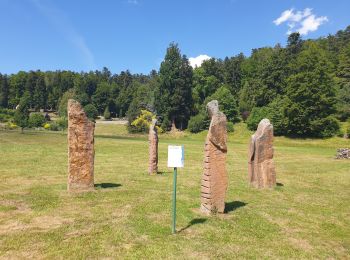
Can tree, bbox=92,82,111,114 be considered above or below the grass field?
above

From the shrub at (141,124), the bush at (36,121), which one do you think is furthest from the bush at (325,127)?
the bush at (36,121)

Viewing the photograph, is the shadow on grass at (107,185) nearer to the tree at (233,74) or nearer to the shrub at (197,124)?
the shrub at (197,124)

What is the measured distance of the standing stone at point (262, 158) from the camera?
16375 millimetres

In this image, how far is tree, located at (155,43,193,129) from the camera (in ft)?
245

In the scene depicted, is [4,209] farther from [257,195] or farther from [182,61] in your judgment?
[182,61]

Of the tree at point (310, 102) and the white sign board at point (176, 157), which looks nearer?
the white sign board at point (176, 157)

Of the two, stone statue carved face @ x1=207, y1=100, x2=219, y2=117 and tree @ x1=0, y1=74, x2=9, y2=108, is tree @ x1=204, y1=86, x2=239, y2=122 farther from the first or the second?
tree @ x1=0, y1=74, x2=9, y2=108

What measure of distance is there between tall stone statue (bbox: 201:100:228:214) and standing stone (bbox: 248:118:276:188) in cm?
566


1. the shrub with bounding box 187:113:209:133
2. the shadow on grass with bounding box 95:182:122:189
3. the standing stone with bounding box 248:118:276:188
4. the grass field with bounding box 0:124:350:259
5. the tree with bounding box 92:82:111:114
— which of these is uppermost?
the tree with bounding box 92:82:111:114

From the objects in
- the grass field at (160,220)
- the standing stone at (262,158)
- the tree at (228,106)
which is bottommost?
the grass field at (160,220)

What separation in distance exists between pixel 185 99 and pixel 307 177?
56.5 m

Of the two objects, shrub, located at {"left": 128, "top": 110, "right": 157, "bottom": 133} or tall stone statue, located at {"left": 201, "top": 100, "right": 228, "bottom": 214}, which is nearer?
tall stone statue, located at {"left": 201, "top": 100, "right": 228, "bottom": 214}

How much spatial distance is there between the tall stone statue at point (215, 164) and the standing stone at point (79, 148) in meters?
5.15

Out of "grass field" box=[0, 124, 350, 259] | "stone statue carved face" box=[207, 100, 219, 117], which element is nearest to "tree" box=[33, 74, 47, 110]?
"grass field" box=[0, 124, 350, 259]
